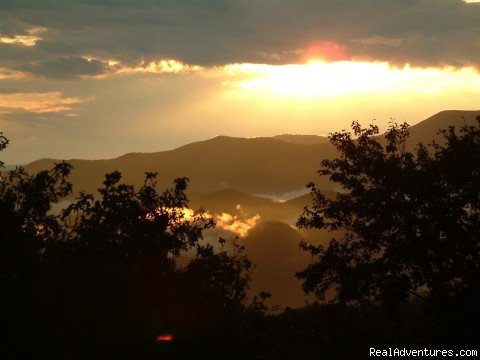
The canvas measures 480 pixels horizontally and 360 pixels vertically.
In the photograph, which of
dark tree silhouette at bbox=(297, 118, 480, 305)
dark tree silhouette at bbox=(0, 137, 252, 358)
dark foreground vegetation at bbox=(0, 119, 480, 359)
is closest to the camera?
dark tree silhouette at bbox=(0, 137, 252, 358)

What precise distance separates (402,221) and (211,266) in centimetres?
1029

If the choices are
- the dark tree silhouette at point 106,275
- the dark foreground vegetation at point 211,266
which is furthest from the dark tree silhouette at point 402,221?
the dark tree silhouette at point 106,275

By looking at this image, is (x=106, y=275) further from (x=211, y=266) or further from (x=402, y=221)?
(x=402, y=221)

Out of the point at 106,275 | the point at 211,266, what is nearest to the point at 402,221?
the point at 211,266

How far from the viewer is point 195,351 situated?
84.0 ft

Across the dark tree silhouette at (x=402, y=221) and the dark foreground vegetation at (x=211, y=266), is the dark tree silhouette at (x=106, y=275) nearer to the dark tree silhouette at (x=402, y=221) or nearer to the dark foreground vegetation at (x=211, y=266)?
the dark foreground vegetation at (x=211, y=266)

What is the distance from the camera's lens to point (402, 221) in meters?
27.3

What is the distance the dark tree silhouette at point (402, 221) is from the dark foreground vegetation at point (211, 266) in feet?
0.21

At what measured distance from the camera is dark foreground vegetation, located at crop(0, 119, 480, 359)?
23.4 meters

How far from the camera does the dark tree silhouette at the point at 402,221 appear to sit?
2561 centimetres

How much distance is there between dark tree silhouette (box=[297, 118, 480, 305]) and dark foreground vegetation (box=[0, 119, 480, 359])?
0.21ft

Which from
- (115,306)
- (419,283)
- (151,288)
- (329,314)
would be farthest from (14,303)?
(419,283)

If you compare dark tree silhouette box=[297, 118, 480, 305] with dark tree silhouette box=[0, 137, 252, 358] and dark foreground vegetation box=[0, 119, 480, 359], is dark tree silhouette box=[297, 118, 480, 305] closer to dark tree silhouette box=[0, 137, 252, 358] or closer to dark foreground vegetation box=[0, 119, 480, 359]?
dark foreground vegetation box=[0, 119, 480, 359]

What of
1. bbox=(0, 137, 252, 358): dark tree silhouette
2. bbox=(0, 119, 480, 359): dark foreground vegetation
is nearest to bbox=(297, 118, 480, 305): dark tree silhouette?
bbox=(0, 119, 480, 359): dark foreground vegetation
